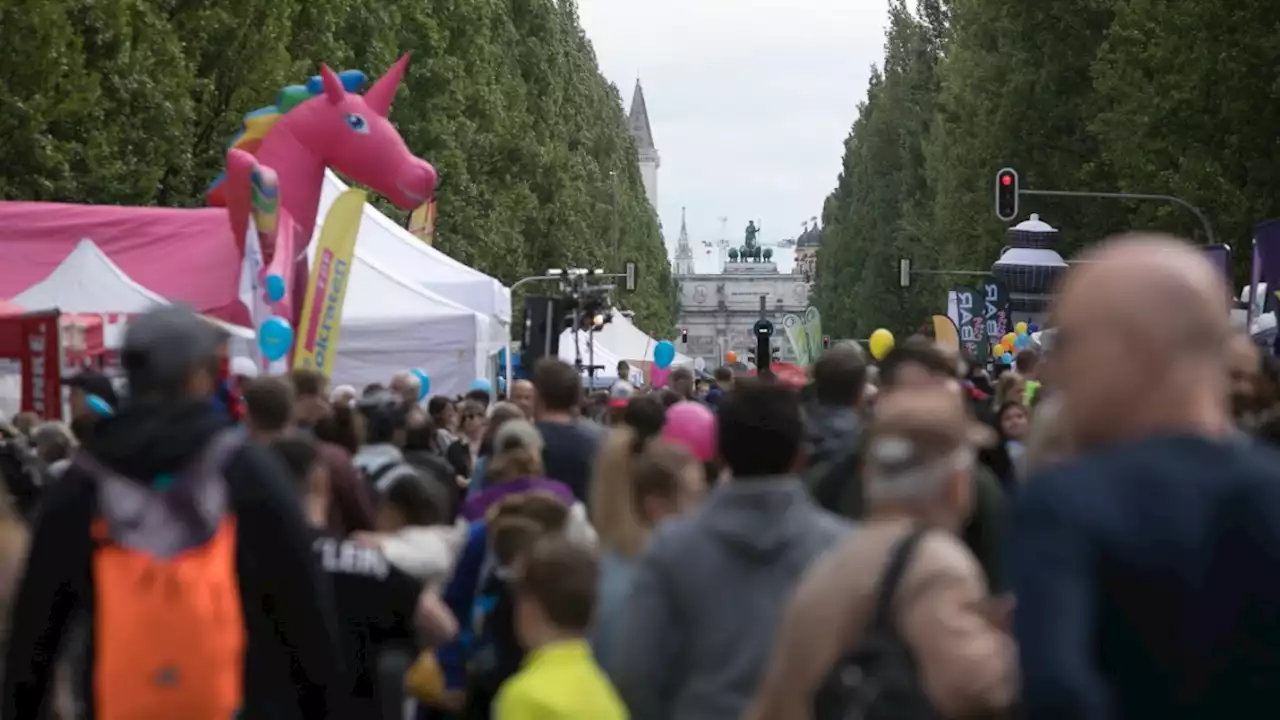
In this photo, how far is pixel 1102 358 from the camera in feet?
11.3

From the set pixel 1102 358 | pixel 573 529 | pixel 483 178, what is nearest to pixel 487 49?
→ pixel 483 178

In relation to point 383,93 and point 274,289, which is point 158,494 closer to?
point 274,289

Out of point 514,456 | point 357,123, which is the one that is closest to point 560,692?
point 514,456

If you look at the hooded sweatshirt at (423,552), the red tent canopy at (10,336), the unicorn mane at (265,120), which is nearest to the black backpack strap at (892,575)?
the hooded sweatshirt at (423,552)

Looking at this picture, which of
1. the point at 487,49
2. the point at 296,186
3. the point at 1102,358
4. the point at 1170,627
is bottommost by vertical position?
the point at 1170,627

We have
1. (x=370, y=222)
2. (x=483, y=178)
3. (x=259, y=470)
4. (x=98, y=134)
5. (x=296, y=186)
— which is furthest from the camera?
(x=483, y=178)

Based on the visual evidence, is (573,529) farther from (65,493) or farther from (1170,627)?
(1170,627)

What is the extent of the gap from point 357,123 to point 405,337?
2.15 m

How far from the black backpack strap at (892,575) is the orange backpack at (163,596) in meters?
2.00

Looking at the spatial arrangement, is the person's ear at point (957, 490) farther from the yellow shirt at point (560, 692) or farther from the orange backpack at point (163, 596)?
the orange backpack at point (163, 596)

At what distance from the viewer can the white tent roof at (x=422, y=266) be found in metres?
26.7

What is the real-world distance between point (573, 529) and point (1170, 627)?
395 cm

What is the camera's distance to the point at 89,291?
21.3 metres

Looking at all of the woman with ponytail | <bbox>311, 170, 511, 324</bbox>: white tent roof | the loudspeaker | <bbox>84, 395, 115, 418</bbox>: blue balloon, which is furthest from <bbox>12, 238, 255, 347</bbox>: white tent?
the woman with ponytail
